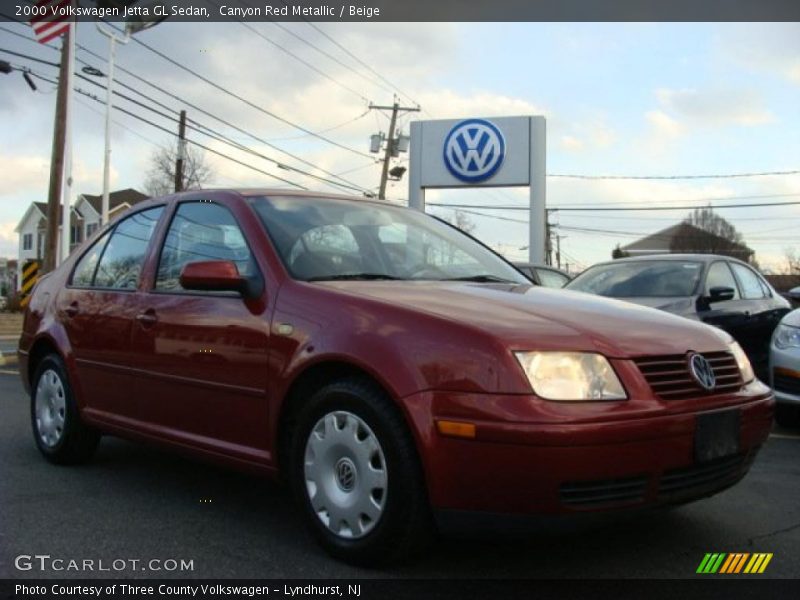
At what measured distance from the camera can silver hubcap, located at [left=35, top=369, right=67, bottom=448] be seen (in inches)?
185

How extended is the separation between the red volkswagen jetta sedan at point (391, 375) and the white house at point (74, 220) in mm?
51690

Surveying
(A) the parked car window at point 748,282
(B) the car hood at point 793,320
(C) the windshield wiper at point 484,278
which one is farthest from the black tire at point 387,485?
(A) the parked car window at point 748,282

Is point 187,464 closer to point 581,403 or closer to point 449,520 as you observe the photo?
point 449,520

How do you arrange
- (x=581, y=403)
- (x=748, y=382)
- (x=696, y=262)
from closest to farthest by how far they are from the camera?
(x=581, y=403) < (x=748, y=382) < (x=696, y=262)

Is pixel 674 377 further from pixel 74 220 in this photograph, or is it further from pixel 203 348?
pixel 74 220

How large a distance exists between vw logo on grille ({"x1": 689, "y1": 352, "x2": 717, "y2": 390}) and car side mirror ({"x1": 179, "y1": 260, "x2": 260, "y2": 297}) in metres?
1.81

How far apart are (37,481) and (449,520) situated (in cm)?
272

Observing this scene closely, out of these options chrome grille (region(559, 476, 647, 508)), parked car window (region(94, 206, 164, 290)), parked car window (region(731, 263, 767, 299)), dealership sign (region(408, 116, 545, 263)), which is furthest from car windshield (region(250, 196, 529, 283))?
dealership sign (region(408, 116, 545, 263))

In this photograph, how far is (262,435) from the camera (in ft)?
11.0

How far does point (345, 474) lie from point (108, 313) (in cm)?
195

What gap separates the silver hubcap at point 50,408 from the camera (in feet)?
15.4

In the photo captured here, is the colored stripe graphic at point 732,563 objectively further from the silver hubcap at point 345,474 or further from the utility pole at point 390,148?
the utility pole at point 390,148

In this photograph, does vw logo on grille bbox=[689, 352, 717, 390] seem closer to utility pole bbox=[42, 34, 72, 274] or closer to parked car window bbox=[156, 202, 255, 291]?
parked car window bbox=[156, 202, 255, 291]

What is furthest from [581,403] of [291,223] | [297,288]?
[291,223]
